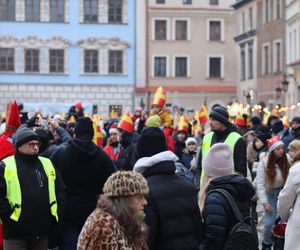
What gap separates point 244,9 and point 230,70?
642cm

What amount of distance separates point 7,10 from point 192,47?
14.7 m

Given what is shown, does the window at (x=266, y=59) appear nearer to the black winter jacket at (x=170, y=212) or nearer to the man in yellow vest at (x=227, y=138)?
the man in yellow vest at (x=227, y=138)

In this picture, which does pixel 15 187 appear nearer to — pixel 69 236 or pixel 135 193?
pixel 69 236

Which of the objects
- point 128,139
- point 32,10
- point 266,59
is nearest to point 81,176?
point 128,139

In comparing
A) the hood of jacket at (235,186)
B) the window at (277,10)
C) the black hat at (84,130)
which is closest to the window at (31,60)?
the window at (277,10)

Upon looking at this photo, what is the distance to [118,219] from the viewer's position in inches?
223

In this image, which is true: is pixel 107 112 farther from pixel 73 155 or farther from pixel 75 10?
pixel 73 155

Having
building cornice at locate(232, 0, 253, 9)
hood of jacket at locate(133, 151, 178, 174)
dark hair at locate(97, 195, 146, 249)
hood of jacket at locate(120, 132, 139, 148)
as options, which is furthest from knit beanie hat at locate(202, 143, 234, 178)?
building cornice at locate(232, 0, 253, 9)

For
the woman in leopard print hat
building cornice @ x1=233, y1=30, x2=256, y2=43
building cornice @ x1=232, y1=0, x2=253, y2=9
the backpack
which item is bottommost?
the backpack

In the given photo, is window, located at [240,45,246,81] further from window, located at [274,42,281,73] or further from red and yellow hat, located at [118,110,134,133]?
red and yellow hat, located at [118,110,134,133]

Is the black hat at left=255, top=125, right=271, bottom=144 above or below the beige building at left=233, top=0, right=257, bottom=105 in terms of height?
below

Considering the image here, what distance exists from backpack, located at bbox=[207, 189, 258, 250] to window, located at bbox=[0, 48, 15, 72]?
5010 cm

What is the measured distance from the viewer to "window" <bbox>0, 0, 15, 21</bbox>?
55469 millimetres

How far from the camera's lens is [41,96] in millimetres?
56406
